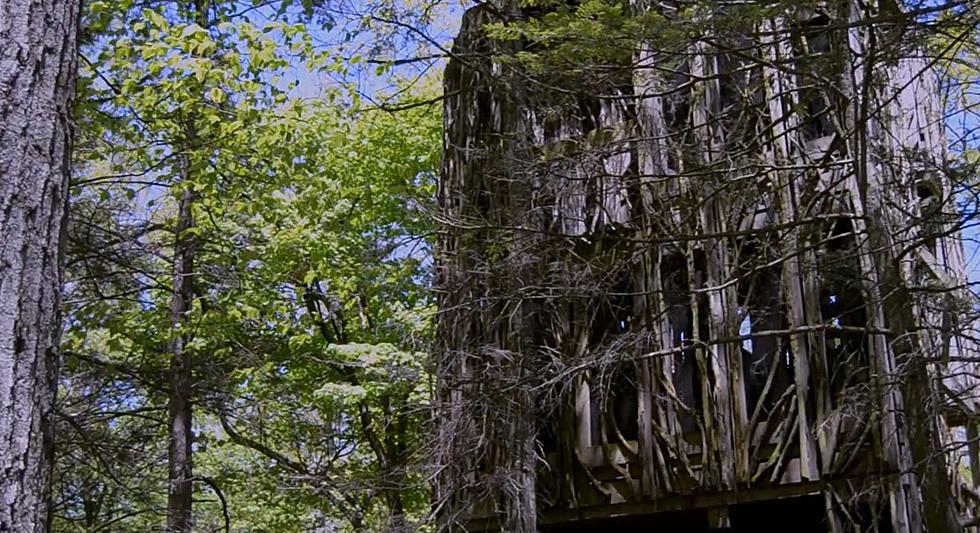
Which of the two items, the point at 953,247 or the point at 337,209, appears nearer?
Answer: the point at 953,247

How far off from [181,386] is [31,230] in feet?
31.9

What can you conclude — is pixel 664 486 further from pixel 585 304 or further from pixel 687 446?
pixel 585 304

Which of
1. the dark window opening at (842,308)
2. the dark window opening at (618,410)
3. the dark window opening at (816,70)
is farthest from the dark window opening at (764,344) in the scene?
the dark window opening at (816,70)

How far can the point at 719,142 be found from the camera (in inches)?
334

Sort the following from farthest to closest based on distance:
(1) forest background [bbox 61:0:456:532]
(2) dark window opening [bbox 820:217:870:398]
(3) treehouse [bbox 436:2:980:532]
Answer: (1) forest background [bbox 61:0:456:532] → (2) dark window opening [bbox 820:217:870:398] → (3) treehouse [bbox 436:2:980:532]

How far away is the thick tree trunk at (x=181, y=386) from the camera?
37.8 feet

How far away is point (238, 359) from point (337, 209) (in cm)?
285

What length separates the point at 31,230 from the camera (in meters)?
2.42

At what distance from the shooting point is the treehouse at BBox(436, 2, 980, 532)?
23.3ft

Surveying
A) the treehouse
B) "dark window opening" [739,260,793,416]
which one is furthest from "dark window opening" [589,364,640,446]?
"dark window opening" [739,260,793,416]

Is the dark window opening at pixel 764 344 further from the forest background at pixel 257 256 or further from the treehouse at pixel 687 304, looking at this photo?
the forest background at pixel 257 256

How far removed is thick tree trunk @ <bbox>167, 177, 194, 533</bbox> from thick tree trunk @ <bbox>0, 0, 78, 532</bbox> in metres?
8.87

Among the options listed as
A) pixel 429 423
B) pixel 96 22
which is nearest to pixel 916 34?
pixel 429 423

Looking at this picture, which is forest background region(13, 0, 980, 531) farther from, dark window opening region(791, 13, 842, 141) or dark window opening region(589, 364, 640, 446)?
dark window opening region(589, 364, 640, 446)
